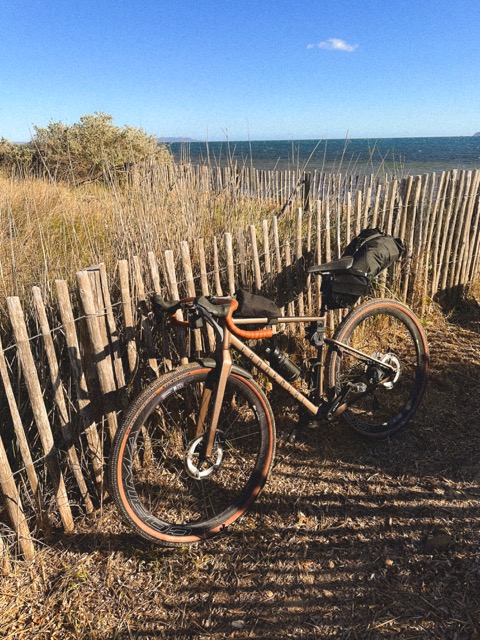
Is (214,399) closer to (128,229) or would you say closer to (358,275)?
(358,275)

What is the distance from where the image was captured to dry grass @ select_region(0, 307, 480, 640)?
75.6 inches

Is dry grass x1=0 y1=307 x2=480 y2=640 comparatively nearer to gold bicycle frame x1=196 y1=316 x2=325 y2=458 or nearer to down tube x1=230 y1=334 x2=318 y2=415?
down tube x1=230 y1=334 x2=318 y2=415

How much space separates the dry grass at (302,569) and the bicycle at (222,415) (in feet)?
0.60

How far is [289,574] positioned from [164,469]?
0.97 metres

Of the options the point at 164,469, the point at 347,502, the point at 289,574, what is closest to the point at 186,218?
the point at 164,469

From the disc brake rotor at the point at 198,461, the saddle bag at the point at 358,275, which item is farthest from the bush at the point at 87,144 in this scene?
the disc brake rotor at the point at 198,461

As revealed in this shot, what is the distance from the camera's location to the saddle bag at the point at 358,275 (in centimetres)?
278

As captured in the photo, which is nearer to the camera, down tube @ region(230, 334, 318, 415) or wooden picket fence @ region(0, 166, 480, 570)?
wooden picket fence @ region(0, 166, 480, 570)

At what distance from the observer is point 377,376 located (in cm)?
294

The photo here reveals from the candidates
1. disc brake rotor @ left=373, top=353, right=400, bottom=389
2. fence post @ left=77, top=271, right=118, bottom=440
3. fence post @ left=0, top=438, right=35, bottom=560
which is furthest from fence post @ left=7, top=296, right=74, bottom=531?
disc brake rotor @ left=373, top=353, right=400, bottom=389

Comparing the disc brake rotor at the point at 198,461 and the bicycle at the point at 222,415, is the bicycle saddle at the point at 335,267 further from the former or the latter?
the disc brake rotor at the point at 198,461

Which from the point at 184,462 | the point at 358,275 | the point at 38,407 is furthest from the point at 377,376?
the point at 38,407

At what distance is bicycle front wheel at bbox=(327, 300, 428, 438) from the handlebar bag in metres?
0.68

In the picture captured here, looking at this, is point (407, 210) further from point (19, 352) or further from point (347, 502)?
point (19, 352)
